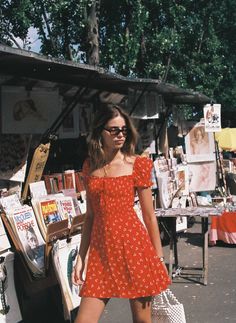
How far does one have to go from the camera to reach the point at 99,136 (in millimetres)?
3340

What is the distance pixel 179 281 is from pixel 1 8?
36.8ft

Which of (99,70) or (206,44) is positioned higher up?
A: (206,44)

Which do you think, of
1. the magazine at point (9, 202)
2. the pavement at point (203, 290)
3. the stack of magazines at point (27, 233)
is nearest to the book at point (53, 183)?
the magazine at point (9, 202)

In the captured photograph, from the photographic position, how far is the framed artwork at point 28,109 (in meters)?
5.38

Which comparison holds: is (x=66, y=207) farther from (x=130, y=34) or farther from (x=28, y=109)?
(x=130, y=34)

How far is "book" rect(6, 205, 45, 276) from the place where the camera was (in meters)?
4.64

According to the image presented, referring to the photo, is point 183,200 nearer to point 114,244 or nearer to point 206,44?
point 114,244

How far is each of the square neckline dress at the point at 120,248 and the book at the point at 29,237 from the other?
1.47 m

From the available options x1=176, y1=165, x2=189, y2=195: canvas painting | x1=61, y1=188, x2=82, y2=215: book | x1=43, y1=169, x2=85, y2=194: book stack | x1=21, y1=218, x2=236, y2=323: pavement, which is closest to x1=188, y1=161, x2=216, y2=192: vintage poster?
x1=176, y1=165, x2=189, y2=195: canvas painting

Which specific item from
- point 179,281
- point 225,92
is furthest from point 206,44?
point 179,281

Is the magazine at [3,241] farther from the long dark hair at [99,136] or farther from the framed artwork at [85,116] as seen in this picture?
the framed artwork at [85,116]

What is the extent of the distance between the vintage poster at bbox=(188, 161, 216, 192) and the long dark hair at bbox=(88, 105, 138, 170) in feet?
22.2

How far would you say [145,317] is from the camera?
3227 mm

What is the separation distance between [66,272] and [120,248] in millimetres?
1550
